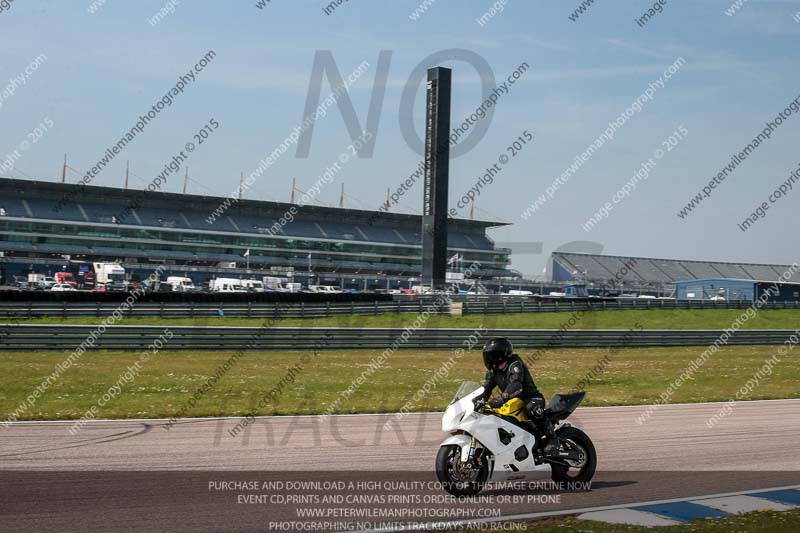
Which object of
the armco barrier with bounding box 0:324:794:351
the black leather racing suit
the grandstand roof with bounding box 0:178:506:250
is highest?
the grandstand roof with bounding box 0:178:506:250

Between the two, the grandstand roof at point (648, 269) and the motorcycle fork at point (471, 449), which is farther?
the grandstand roof at point (648, 269)

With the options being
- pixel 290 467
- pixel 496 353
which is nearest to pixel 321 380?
pixel 290 467

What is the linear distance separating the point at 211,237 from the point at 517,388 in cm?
9708

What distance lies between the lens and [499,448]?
8.14 m

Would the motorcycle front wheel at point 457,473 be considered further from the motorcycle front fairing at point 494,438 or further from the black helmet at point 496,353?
the black helmet at point 496,353

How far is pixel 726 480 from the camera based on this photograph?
9398 millimetres

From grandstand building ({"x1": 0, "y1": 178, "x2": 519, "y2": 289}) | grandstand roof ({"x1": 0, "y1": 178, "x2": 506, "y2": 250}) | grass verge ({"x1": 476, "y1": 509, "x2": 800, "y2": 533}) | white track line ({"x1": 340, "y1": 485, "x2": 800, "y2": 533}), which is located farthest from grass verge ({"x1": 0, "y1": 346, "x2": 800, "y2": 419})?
grandstand roof ({"x1": 0, "y1": 178, "x2": 506, "y2": 250})

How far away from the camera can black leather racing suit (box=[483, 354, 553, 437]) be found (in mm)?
8328

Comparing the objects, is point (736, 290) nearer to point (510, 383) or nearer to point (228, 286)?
point (228, 286)

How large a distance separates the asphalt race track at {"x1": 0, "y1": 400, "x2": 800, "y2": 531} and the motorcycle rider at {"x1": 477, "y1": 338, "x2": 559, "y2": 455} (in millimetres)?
720

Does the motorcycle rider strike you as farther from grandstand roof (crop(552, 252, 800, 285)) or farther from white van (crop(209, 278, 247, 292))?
grandstand roof (crop(552, 252, 800, 285))

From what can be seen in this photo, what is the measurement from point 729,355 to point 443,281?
36313mm

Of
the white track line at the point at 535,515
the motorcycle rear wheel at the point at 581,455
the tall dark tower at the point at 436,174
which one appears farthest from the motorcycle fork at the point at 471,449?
the tall dark tower at the point at 436,174

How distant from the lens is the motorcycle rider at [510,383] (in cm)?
834
